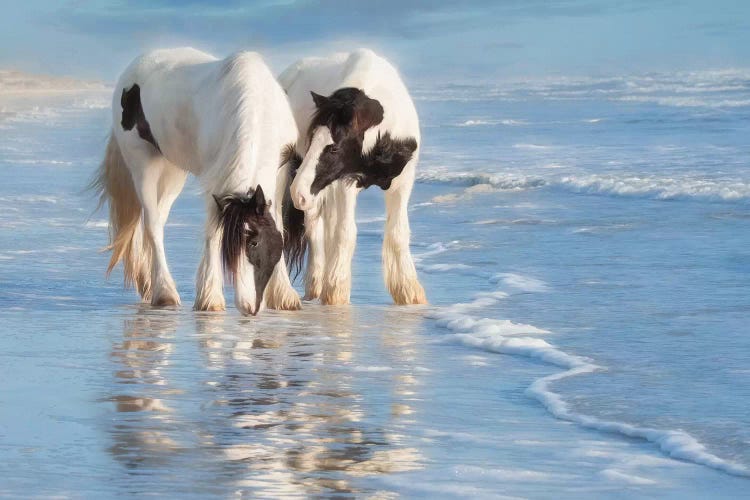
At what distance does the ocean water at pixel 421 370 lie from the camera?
4.12 metres

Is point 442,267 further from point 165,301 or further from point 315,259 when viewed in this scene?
point 165,301

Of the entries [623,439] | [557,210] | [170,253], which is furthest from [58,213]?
[623,439]

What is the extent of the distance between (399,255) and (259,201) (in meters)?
1.69

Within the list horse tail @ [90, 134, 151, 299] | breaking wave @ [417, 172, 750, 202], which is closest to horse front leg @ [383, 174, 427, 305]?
horse tail @ [90, 134, 151, 299]

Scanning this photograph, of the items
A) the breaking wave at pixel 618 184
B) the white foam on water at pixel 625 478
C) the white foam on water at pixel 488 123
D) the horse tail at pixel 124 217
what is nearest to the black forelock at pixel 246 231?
the horse tail at pixel 124 217

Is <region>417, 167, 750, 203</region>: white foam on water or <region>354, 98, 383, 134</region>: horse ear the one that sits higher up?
<region>354, 98, 383, 134</region>: horse ear

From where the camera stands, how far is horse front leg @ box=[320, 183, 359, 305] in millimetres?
8250

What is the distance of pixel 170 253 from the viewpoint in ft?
34.7

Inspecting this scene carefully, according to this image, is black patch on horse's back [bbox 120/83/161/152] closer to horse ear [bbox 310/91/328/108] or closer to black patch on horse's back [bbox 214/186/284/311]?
horse ear [bbox 310/91/328/108]

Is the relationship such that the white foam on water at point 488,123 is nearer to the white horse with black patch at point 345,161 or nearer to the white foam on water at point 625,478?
the white horse with black patch at point 345,161

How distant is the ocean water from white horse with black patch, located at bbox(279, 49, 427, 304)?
29 cm

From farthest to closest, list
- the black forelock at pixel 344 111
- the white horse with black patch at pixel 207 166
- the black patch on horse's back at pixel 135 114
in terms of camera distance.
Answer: the black patch on horse's back at pixel 135 114, the black forelock at pixel 344 111, the white horse with black patch at pixel 207 166

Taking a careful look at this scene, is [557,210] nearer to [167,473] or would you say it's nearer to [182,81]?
[182,81]

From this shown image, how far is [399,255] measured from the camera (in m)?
8.42
